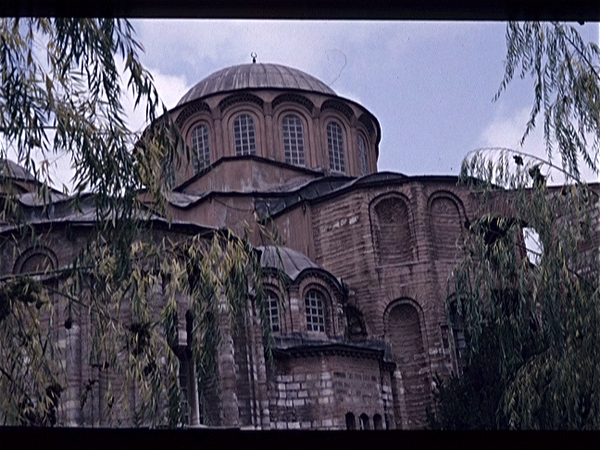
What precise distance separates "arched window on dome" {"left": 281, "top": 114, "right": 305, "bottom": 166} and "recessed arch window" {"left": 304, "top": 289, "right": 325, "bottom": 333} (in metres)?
7.03

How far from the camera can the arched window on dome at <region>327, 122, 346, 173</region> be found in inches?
1222

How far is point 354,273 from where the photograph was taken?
2614 cm

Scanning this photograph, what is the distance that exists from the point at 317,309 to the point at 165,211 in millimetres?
15808

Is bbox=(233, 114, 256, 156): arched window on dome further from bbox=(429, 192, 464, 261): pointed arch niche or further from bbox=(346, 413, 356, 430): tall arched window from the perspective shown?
bbox=(346, 413, 356, 430): tall arched window

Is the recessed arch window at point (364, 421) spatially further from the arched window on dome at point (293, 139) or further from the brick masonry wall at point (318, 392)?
the arched window on dome at point (293, 139)

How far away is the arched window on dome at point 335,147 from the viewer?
31045 mm

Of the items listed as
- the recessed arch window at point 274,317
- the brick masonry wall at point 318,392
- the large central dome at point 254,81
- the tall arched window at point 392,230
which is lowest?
the brick masonry wall at point 318,392

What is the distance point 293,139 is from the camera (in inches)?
1212

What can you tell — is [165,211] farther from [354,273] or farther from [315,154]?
[315,154]

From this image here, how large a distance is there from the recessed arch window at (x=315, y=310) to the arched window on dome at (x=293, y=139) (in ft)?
23.1

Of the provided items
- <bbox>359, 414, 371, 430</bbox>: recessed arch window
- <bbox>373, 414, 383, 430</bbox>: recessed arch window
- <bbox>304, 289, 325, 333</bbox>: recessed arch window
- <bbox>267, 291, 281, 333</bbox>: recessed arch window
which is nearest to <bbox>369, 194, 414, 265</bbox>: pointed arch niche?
<bbox>304, 289, 325, 333</bbox>: recessed arch window

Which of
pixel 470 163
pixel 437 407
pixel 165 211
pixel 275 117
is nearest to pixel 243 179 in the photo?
pixel 275 117

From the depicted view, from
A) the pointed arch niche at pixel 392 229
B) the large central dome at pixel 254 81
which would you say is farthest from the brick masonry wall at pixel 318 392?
the large central dome at pixel 254 81

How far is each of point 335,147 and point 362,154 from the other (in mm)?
1339
